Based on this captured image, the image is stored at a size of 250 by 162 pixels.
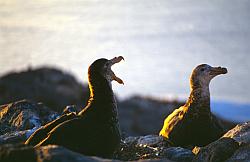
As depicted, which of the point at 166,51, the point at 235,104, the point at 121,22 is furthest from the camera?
the point at 121,22

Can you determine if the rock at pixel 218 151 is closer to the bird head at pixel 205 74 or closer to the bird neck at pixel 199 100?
the bird neck at pixel 199 100

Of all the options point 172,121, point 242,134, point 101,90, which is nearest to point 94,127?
point 101,90

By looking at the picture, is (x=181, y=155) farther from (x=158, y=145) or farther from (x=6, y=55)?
(x=6, y=55)

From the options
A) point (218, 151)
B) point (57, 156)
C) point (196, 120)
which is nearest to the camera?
point (57, 156)

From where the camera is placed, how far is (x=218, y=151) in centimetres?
836

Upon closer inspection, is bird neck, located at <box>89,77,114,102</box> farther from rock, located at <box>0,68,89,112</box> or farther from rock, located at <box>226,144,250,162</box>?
rock, located at <box>0,68,89,112</box>

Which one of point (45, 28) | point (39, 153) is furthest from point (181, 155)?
point (45, 28)

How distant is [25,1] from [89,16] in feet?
24.7

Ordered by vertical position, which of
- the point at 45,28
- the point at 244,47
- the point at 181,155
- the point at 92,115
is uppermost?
the point at 45,28

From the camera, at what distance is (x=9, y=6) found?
4653 cm

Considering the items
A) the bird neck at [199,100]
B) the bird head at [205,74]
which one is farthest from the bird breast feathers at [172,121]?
the bird head at [205,74]

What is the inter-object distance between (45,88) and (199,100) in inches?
640

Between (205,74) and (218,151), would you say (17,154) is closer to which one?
(218,151)

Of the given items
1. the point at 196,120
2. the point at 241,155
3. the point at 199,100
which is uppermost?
the point at 199,100
